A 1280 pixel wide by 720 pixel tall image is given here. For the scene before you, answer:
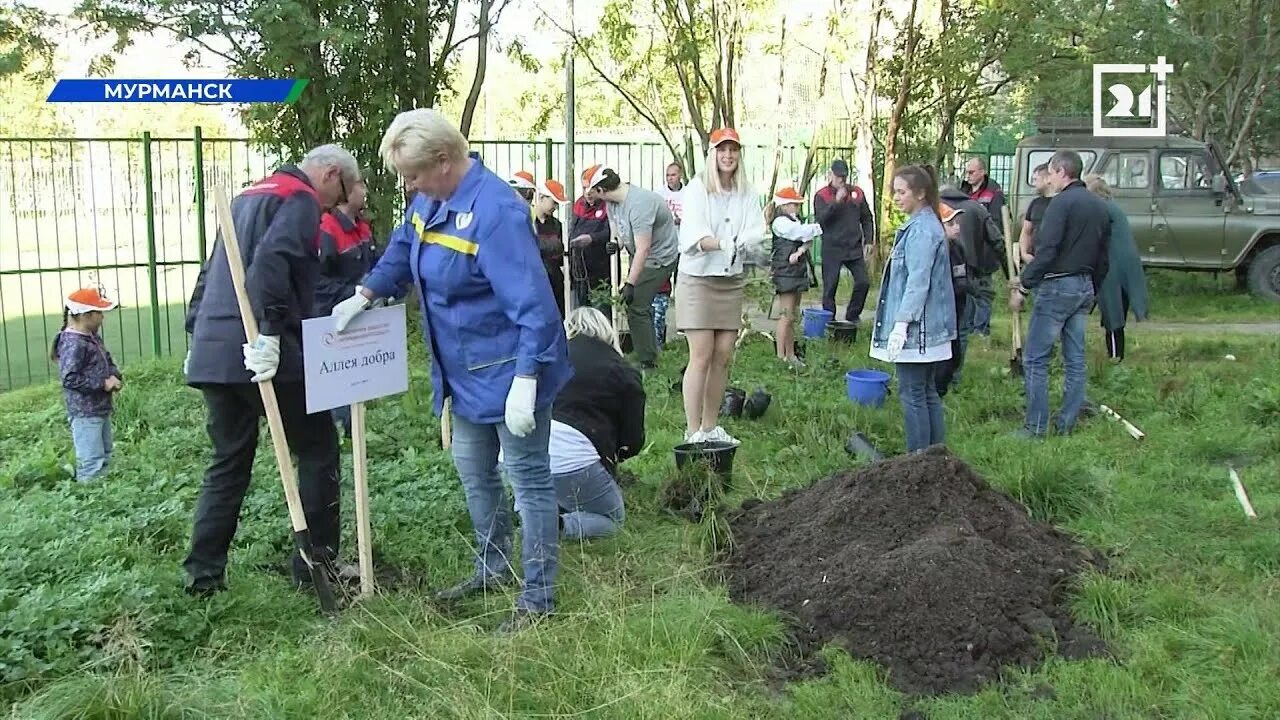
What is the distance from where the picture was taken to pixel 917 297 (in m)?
5.74

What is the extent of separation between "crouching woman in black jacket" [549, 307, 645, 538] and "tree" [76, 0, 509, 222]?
16.5ft

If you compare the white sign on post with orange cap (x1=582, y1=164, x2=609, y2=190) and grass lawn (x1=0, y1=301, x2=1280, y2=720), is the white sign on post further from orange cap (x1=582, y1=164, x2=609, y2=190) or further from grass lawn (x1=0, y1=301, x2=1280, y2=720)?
orange cap (x1=582, y1=164, x2=609, y2=190)

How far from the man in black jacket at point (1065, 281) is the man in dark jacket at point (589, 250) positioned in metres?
3.81

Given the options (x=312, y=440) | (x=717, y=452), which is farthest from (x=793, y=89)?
(x=312, y=440)

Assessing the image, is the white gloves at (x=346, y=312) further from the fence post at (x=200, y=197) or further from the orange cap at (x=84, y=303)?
the fence post at (x=200, y=197)

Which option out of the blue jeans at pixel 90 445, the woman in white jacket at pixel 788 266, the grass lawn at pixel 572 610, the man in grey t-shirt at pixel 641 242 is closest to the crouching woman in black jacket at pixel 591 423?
the grass lawn at pixel 572 610

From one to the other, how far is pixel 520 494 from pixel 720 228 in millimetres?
2640

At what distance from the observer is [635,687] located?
337cm

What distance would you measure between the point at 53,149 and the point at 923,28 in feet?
34.8

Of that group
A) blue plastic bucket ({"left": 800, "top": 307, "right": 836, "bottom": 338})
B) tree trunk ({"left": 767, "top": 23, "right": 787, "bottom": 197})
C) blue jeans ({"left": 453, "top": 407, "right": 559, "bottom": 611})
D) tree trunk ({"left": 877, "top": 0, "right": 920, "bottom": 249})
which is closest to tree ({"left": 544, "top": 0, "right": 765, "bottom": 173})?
tree trunk ({"left": 767, "top": 23, "right": 787, "bottom": 197})

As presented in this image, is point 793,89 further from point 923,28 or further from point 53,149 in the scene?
point 53,149

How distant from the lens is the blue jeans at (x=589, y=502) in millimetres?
4750

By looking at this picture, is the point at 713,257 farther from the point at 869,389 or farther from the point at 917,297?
the point at 869,389

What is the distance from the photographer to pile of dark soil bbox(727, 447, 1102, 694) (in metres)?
3.79
